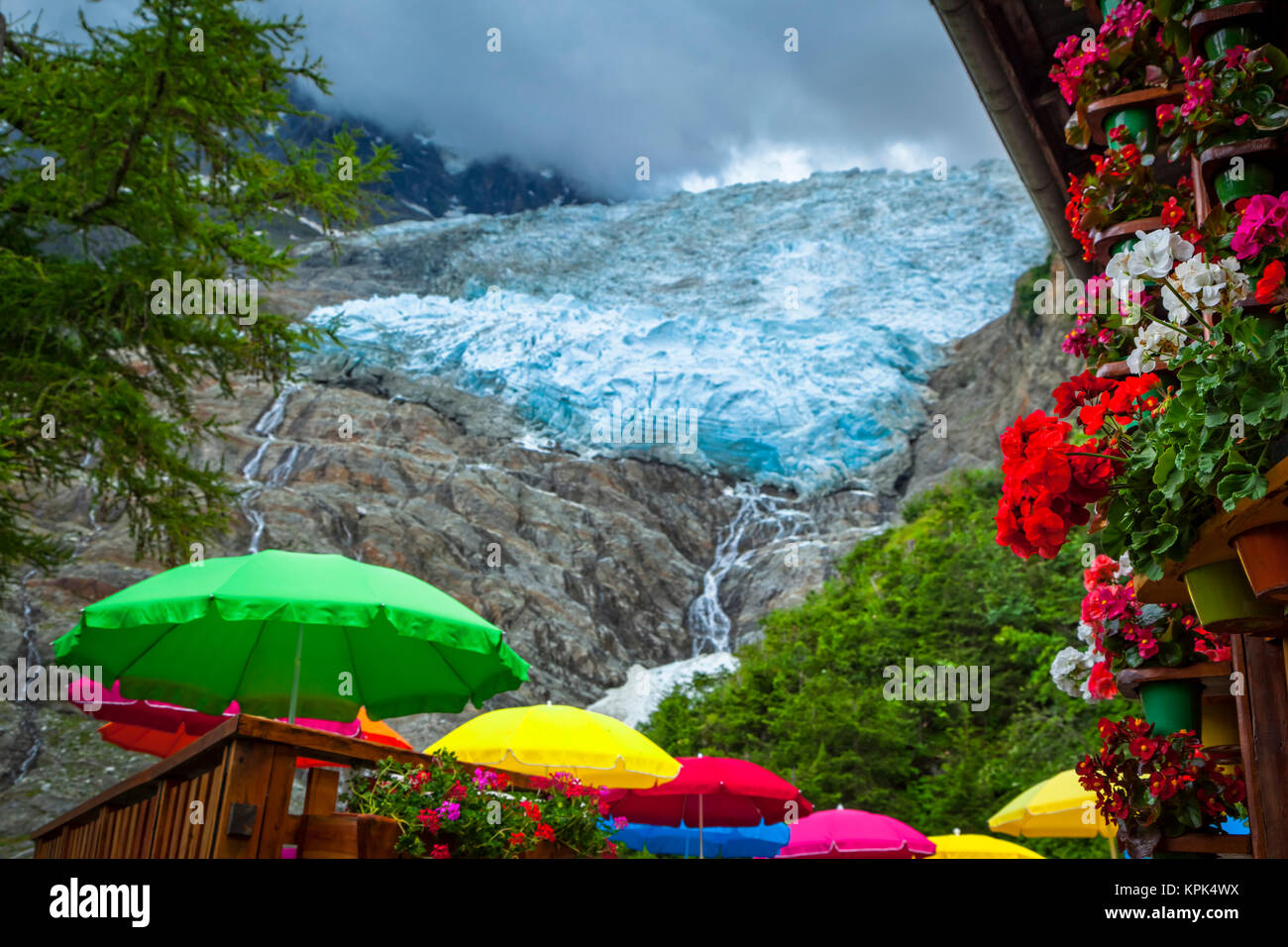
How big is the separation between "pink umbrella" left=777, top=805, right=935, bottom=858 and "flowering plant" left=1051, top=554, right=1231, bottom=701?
17.7 ft

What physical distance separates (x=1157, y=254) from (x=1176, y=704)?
1397 millimetres

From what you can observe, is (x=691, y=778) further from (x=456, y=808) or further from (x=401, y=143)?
(x=401, y=143)

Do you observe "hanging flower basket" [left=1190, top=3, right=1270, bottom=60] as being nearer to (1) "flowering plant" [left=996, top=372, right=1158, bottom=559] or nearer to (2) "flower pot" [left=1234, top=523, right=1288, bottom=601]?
(1) "flowering plant" [left=996, top=372, right=1158, bottom=559]

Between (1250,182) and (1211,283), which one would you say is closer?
(1211,283)

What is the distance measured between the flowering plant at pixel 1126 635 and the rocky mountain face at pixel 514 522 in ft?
47.4

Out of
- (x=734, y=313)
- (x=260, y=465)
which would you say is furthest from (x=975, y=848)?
(x=734, y=313)

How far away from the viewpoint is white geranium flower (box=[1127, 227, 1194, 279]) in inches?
68.1

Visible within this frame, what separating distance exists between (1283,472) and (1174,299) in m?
0.60

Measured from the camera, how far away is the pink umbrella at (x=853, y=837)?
770 cm

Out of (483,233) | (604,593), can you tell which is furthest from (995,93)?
(483,233)

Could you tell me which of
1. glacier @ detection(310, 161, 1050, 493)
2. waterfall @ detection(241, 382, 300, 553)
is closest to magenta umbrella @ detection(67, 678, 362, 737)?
waterfall @ detection(241, 382, 300, 553)

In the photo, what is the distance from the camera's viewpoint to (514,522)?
24156 millimetres

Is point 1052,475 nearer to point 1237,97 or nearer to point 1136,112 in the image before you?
point 1237,97
